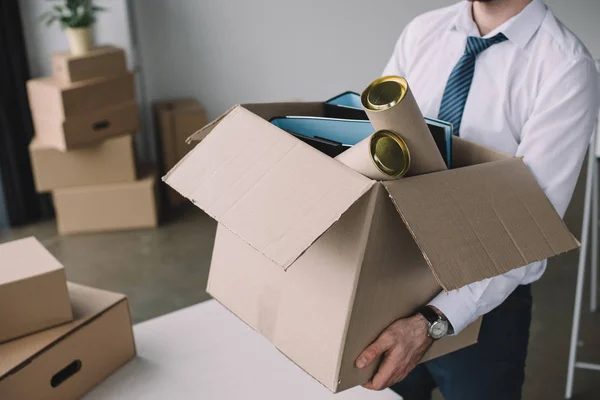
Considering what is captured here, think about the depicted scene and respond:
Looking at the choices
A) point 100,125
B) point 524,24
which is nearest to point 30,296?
point 524,24

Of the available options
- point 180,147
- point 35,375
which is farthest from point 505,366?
point 180,147

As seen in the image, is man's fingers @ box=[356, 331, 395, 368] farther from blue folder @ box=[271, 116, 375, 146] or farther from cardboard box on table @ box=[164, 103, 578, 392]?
blue folder @ box=[271, 116, 375, 146]

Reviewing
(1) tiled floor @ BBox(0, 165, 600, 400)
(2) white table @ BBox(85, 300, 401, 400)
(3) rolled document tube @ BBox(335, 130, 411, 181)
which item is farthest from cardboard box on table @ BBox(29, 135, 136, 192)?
(3) rolled document tube @ BBox(335, 130, 411, 181)

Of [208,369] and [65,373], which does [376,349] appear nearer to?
[208,369]

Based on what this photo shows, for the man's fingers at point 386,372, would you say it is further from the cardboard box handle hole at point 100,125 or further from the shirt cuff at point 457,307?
the cardboard box handle hole at point 100,125

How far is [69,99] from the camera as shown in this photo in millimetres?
3127

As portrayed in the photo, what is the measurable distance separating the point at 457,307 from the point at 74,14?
3035mm

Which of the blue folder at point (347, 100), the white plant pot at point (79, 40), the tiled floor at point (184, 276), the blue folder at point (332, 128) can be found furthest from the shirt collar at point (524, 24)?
the white plant pot at point (79, 40)

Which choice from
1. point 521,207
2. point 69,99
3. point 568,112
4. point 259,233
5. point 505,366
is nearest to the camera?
point 259,233

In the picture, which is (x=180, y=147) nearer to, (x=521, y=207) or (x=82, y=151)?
(x=82, y=151)

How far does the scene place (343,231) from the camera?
2.74 ft

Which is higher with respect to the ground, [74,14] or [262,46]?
[74,14]

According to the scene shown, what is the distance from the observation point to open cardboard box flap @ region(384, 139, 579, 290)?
0.78 meters

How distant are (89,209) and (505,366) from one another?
2772mm
